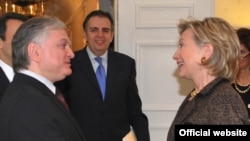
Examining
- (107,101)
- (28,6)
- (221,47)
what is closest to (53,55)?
(221,47)

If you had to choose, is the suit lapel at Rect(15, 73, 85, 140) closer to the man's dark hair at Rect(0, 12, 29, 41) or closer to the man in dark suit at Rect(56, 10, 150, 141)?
the man's dark hair at Rect(0, 12, 29, 41)

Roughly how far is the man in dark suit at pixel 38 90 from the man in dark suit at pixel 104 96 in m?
1.05

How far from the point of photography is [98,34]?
11.6 ft

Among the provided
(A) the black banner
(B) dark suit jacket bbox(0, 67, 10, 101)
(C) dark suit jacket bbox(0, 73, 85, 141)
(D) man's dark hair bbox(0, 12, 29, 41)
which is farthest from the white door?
(A) the black banner

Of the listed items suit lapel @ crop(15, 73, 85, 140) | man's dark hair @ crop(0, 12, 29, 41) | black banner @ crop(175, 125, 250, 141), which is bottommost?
black banner @ crop(175, 125, 250, 141)

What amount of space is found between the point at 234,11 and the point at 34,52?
2.61 meters

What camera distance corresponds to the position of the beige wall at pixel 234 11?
425 cm

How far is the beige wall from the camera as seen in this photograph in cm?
425

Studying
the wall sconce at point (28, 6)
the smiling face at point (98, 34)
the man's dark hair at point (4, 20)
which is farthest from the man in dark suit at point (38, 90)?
the wall sconce at point (28, 6)

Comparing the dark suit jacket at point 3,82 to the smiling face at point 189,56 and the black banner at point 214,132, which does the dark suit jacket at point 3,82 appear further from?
the black banner at point 214,132

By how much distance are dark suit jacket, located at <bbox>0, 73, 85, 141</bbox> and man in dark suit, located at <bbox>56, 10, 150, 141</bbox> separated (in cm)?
131

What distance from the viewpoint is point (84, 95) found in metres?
3.33

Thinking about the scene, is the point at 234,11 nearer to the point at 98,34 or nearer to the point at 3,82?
the point at 98,34

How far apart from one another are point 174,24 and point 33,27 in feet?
6.56
